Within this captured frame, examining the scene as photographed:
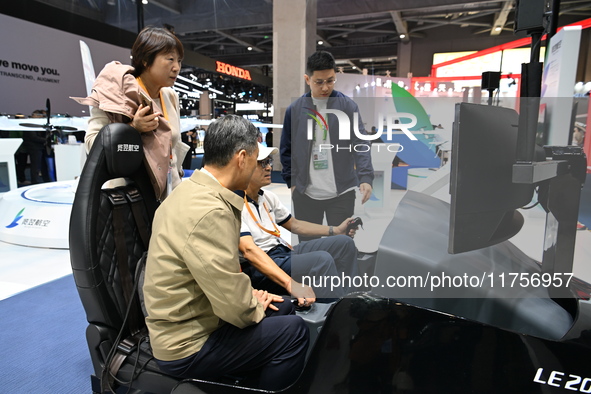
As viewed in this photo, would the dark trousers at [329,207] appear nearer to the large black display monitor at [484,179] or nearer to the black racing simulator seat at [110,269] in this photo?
the large black display monitor at [484,179]

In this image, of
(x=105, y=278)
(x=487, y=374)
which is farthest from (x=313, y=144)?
(x=105, y=278)

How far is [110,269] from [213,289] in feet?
1.57

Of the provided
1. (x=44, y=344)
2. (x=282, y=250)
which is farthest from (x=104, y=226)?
(x=44, y=344)

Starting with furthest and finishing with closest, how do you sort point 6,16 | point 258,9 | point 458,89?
point 258,9, point 6,16, point 458,89

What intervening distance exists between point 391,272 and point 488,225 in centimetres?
22

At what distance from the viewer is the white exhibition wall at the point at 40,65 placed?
7.40 m

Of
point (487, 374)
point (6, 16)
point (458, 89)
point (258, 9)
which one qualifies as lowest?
point (487, 374)

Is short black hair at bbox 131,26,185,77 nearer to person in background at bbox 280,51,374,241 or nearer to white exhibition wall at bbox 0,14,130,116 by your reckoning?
person in background at bbox 280,51,374,241

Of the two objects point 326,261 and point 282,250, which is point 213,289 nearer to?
point 326,261

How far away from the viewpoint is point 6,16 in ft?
23.5

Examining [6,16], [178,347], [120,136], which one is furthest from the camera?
[6,16]

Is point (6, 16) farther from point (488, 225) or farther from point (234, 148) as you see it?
point (488, 225)

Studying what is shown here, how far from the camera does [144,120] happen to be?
150cm

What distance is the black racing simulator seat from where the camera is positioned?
1288mm
